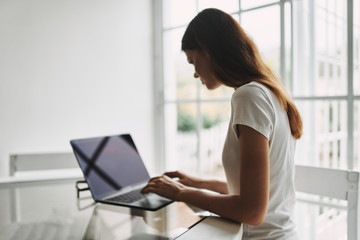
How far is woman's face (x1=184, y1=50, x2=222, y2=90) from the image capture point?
106 centimetres

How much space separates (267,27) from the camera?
197 cm

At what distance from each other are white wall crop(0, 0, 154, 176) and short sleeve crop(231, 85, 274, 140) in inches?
65.2

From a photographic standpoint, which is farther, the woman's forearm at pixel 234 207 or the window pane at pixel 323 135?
the window pane at pixel 323 135

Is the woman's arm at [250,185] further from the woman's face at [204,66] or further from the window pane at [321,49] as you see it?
the window pane at [321,49]

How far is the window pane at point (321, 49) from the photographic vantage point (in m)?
1.67

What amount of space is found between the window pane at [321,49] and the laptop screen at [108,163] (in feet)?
3.63

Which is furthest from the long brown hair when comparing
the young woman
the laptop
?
the laptop

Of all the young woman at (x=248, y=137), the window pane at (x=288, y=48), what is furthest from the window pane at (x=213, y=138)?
the young woman at (x=248, y=137)

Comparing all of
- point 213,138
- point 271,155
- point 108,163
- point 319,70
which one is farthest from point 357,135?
point 213,138

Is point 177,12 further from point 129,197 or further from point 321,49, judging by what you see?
point 129,197

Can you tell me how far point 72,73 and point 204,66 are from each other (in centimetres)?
149

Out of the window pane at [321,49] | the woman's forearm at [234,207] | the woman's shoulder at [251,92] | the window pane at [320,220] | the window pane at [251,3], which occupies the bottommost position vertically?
the window pane at [320,220]

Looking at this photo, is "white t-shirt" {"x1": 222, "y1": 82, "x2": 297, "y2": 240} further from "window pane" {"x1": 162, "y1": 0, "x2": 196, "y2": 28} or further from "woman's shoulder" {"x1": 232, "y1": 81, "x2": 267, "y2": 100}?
"window pane" {"x1": 162, "y1": 0, "x2": 196, "y2": 28}

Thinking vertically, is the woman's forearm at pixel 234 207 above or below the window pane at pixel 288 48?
below
